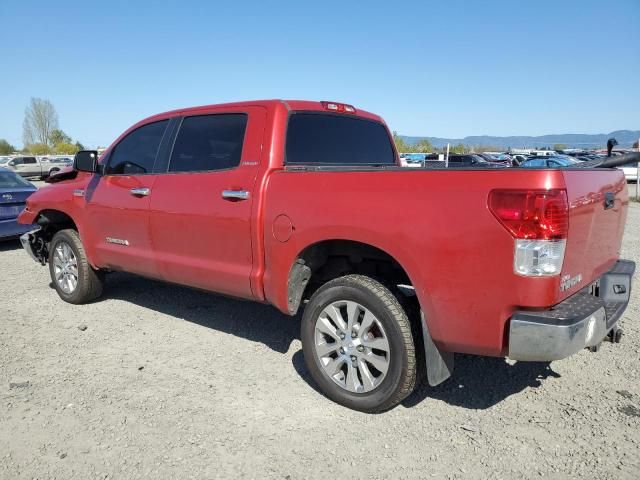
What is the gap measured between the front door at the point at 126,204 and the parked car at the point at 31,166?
29.6 metres

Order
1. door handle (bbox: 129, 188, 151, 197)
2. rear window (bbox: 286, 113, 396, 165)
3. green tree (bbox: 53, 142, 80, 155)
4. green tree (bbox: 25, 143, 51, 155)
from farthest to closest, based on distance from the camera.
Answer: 1. green tree (bbox: 53, 142, 80, 155)
2. green tree (bbox: 25, 143, 51, 155)
3. door handle (bbox: 129, 188, 151, 197)
4. rear window (bbox: 286, 113, 396, 165)

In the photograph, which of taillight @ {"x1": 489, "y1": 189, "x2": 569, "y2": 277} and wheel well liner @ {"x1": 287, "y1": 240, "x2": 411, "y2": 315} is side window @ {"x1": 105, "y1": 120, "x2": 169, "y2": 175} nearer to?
wheel well liner @ {"x1": 287, "y1": 240, "x2": 411, "y2": 315}

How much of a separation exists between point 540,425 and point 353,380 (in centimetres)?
112

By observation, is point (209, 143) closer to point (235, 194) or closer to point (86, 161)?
point (235, 194)

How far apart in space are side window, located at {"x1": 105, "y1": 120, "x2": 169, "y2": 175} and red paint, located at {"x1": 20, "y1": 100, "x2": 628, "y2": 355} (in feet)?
0.43

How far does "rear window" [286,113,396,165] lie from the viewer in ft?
12.4

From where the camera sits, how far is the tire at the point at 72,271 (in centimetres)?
518

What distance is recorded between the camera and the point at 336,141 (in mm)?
4152

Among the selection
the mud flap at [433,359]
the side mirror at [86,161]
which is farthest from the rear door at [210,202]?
the mud flap at [433,359]

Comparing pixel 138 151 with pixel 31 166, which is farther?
pixel 31 166

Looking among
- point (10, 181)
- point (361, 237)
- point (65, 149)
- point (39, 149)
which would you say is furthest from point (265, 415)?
point (39, 149)

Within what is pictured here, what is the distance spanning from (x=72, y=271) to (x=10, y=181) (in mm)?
5043

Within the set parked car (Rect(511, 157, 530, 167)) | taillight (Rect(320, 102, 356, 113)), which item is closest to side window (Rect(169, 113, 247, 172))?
taillight (Rect(320, 102, 356, 113))

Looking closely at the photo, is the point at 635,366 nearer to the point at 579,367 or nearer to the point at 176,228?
the point at 579,367
